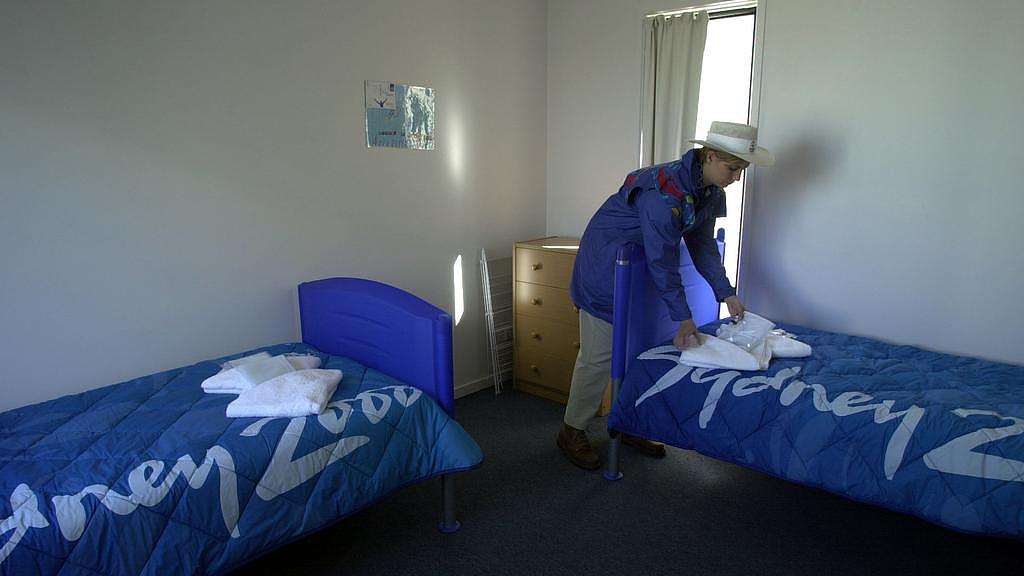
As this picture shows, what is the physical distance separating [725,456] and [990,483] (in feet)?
2.34

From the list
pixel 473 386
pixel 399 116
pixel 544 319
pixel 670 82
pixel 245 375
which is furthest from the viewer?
pixel 473 386

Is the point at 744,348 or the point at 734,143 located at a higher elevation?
the point at 734,143

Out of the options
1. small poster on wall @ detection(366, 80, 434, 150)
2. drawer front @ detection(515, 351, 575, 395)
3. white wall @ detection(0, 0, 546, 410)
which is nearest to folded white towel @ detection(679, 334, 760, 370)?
drawer front @ detection(515, 351, 575, 395)

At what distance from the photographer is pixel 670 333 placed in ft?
8.85

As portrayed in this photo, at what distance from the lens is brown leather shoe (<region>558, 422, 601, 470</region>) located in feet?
8.91

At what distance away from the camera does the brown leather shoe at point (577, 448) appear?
2.72 m

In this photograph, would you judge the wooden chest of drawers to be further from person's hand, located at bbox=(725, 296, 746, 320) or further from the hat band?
the hat band

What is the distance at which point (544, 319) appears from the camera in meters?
3.44

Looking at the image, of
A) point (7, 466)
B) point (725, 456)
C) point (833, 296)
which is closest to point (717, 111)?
point (833, 296)

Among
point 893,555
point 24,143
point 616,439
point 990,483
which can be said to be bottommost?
point 893,555

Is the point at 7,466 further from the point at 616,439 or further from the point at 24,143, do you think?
the point at 616,439

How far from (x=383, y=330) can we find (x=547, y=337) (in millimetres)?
1331

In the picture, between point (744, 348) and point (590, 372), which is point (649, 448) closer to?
point (590, 372)

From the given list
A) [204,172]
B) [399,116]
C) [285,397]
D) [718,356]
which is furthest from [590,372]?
[204,172]
